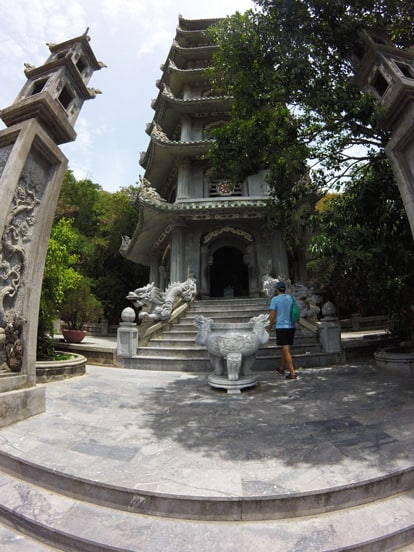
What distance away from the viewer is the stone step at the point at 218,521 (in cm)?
163

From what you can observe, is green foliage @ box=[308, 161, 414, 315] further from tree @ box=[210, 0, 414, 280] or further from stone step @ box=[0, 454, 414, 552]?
stone step @ box=[0, 454, 414, 552]

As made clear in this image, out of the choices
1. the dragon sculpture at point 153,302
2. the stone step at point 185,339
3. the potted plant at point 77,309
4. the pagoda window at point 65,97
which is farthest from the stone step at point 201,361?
the potted plant at point 77,309

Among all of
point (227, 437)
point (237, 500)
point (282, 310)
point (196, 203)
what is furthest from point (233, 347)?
point (196, 203)

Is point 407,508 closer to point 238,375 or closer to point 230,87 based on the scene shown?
point 238,375

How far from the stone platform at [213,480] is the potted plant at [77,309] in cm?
830

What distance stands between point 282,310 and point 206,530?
11.4 ft

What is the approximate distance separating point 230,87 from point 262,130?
4.15ft

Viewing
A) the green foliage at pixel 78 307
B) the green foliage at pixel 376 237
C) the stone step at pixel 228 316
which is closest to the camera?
the green foliage at pixel 376 237

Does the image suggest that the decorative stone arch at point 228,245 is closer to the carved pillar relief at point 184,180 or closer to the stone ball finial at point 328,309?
the carved pillar relief at point 184,180

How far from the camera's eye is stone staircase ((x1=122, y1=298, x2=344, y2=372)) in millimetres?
6250

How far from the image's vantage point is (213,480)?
78.3 inches

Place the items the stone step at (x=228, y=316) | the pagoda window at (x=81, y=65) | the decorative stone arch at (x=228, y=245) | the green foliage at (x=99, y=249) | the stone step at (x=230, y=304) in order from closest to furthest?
the pagoda window at (x=81, y=65) < the stone step at (x=228, y=316) < the stone step at (x=230, y=304) < the green foliage at (x=99, y=249) < the decorative stone arch at (x=228, y=245)

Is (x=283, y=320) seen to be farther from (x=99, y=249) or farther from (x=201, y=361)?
(x=99, y=249)

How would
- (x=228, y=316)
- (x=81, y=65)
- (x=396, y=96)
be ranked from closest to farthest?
(x=396, y=96) → (x=81, y=65) → (x=228, y=316)
